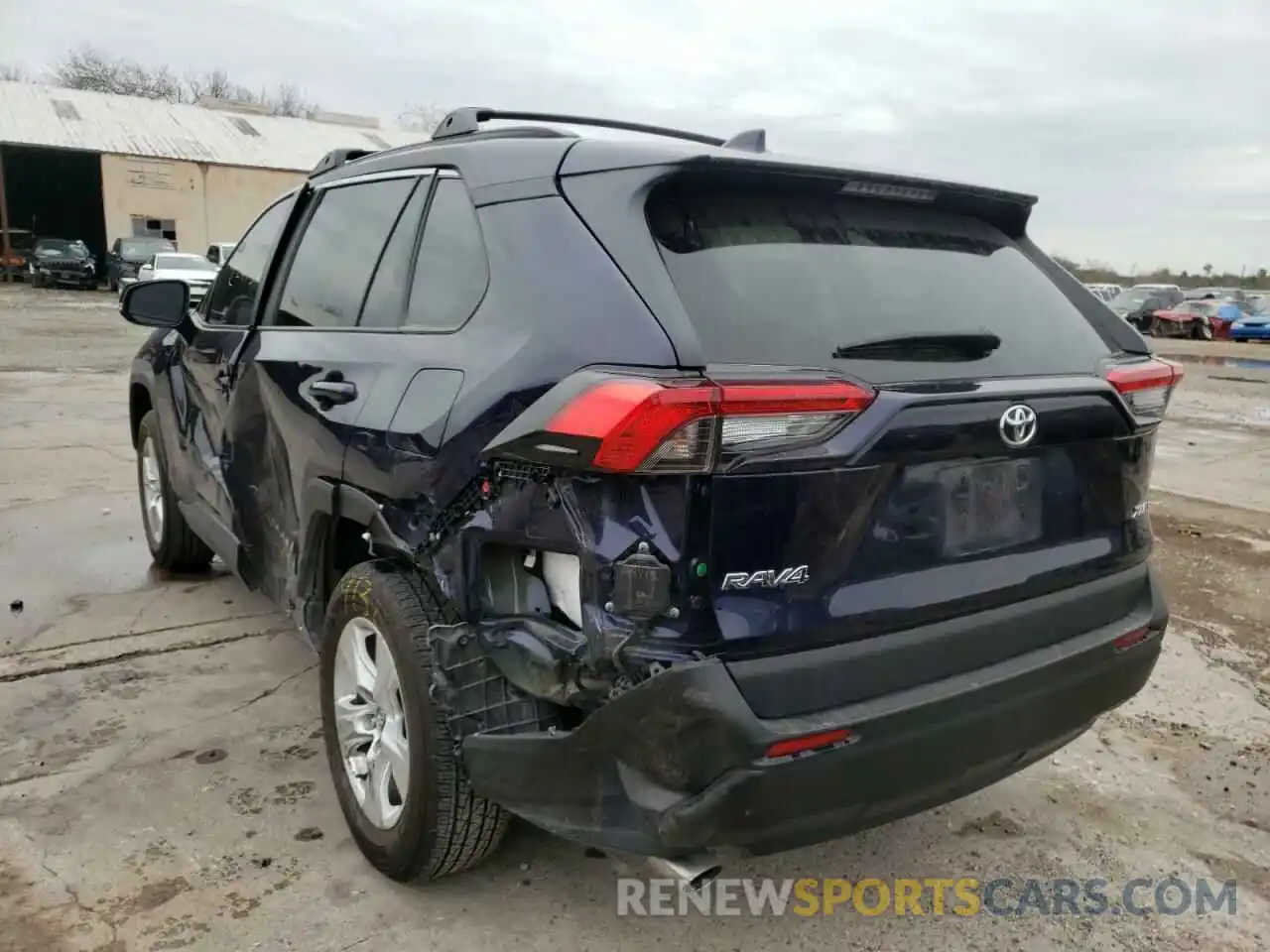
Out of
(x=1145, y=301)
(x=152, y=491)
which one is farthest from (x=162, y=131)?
(x=152, y=491)

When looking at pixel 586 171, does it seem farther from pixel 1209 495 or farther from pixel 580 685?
pixel 1209 495

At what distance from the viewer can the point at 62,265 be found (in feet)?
107

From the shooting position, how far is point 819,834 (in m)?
2.04

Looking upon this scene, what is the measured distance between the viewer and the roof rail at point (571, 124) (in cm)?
264

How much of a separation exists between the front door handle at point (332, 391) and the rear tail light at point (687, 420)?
103 centimetres

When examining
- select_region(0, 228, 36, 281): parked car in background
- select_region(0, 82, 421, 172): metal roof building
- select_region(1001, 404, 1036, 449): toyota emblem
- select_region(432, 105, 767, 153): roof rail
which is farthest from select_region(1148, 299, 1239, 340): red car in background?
select_region(0, 228, 36, 281): parked car in background

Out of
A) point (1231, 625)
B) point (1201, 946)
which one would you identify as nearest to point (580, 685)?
point (1201, 946)

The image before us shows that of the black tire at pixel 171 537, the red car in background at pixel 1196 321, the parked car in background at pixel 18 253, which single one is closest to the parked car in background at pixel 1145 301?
the red car in background at pixel 1196 321

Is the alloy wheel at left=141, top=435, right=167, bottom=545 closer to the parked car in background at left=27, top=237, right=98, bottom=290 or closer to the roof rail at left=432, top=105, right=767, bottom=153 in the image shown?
the roof rail at left=432, top=105, right=767, bottom=153

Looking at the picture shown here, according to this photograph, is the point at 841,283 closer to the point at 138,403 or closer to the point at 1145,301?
the point at 138,403

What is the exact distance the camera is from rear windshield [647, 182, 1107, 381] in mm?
2061

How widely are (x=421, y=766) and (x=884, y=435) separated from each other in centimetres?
132

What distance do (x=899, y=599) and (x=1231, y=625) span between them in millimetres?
3576

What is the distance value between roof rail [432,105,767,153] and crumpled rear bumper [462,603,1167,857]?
1412 millimetres
